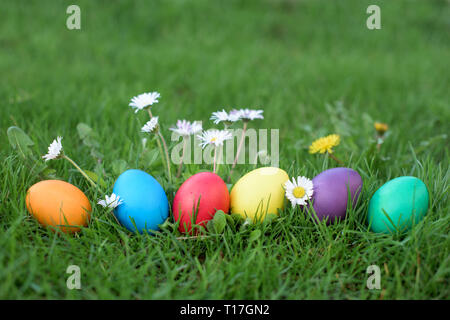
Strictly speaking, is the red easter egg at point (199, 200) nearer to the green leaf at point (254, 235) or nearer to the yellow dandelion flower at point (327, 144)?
the green leaf at point (254, 235)

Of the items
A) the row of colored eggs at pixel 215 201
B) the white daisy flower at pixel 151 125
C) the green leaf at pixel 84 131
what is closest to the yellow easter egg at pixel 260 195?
the row of colored eggs at pixel 215 201

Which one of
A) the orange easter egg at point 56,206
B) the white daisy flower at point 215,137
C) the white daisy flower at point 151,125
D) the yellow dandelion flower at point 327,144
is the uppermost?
the white daisy flower at point 151,125

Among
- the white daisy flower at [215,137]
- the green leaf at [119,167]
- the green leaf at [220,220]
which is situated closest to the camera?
the green leaf at [220,220]

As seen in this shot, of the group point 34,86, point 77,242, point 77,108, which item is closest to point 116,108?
point 77,108

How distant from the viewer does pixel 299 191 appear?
4.09ft

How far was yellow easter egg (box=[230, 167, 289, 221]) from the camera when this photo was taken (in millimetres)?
1259

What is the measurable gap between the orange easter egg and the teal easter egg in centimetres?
98

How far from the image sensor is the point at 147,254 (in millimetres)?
1202

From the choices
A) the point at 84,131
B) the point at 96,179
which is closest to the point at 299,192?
the point at 96,179

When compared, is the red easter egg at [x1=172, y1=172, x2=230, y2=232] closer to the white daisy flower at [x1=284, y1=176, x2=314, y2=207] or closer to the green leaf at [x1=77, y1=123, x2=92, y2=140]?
the white daisy flower at [x1=284, y1=176, x2=314, y2=207]

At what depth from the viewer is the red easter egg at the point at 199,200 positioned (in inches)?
48.3

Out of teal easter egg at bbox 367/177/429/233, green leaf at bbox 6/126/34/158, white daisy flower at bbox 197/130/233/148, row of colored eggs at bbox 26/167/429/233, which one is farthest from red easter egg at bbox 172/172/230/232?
green leaf at bbox 6/126/34/158

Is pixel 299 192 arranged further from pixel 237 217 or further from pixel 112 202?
pixel 112 202

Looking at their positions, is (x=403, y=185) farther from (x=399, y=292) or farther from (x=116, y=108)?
(x=116, y=108)
